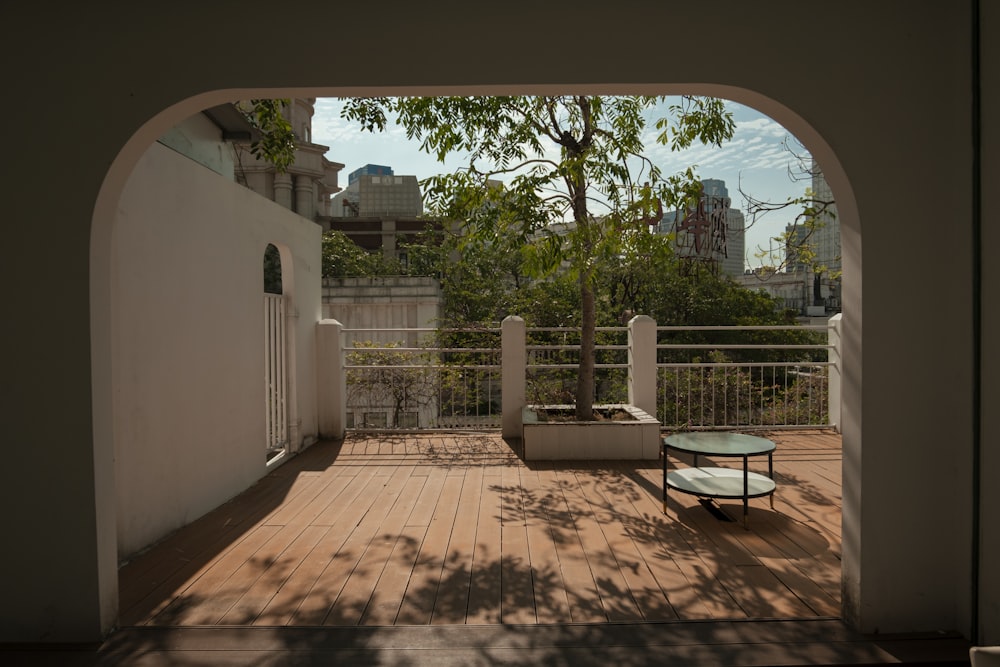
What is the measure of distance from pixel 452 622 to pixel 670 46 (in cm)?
257

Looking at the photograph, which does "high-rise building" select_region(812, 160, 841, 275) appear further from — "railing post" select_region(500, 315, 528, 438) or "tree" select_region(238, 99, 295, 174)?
"tree" select_region(238, 99, 295, 174)

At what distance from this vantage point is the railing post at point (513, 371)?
268 inches

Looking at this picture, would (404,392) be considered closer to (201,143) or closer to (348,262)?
(201,143)

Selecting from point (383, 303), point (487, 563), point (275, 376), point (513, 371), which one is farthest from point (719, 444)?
point (383, 303)

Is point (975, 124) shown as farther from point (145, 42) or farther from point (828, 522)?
point (145, 42)

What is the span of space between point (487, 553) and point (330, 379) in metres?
3.73

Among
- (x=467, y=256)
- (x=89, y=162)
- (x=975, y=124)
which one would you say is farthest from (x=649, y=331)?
(x=89, y=162)

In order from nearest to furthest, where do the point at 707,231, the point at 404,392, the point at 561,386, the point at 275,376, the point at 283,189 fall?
the point at 707,231 → the point at 275,376 → the point at 404,392 → the point at 561,386 → the point at 283,189

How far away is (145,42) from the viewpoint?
2.59 m

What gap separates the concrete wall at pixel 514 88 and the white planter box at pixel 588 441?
11.3 ft

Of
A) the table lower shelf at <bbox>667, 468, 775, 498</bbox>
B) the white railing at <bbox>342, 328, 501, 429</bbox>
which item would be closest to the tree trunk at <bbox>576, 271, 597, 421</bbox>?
the white railing at <bbox>342, 328, 501, 429</bbox>

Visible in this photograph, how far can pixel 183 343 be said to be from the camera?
13.6ft

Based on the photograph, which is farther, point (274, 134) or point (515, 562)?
point (274, 134)

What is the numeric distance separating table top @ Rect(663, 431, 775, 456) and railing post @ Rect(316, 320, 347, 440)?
3752mm
